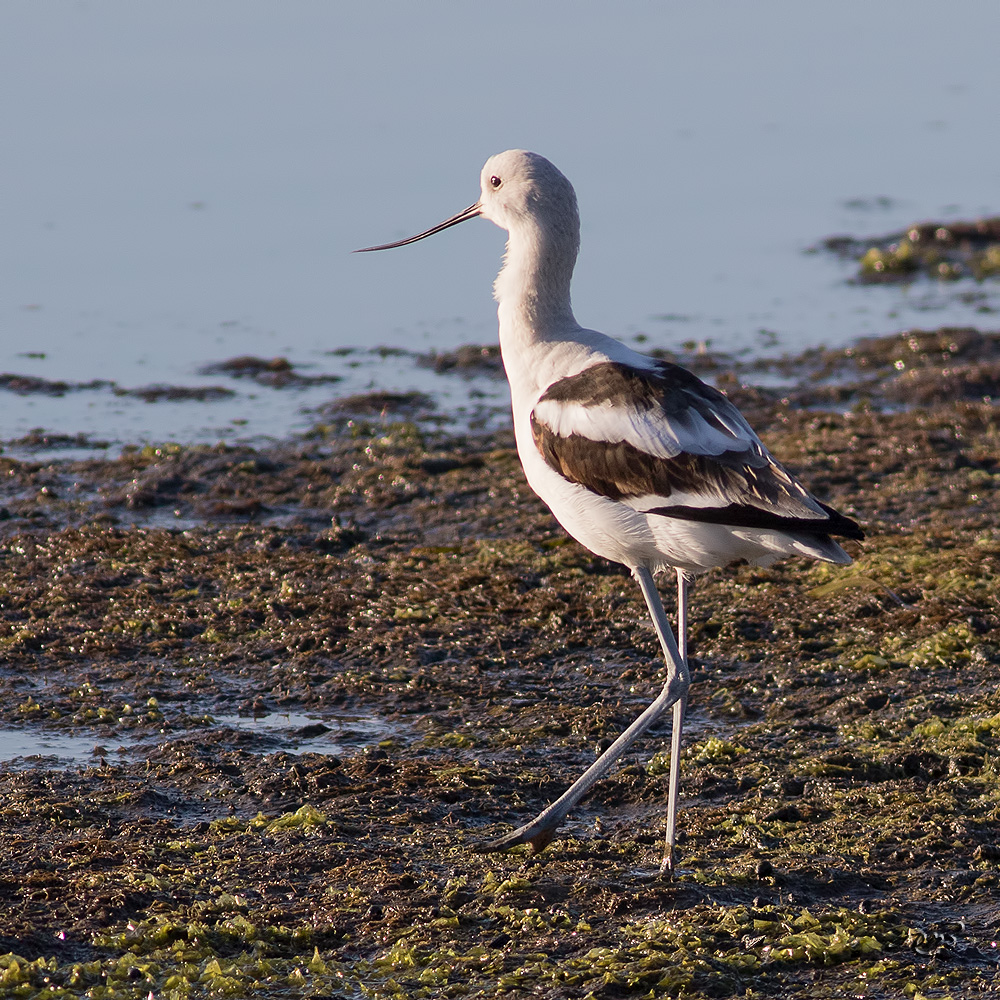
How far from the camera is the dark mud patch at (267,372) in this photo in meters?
8.76

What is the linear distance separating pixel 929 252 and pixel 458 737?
7.88 metres

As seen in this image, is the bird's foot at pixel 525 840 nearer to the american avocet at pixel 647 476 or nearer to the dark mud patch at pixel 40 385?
the american avocet at pixel 647 476

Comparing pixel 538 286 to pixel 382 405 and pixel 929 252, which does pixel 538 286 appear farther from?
pixel 929 252

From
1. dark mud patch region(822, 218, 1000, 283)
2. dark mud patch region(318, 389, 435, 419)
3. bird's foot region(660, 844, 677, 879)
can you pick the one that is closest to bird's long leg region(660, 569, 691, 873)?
bird's foot region(660, 844, 677, 879)

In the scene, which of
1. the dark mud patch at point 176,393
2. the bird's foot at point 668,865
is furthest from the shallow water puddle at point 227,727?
the dark mud patch at point 176,393

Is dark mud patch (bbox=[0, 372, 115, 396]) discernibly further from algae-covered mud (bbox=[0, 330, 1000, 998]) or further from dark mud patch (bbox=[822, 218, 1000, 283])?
dark mud patch (bbox=[822, 218, 1000, 283])

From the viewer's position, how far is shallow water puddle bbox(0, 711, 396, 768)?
15.1ft

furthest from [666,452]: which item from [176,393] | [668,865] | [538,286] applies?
[176,393]

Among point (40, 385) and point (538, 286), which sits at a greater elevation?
point (538, 286)

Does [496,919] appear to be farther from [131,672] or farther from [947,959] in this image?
[131,672]

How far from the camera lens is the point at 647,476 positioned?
160 inches

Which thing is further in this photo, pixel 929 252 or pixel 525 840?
pixel 929 252

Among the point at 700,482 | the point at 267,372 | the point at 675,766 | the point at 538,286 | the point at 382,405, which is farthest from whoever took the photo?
the point at 267,372

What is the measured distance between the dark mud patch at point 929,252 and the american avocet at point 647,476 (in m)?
7.22
